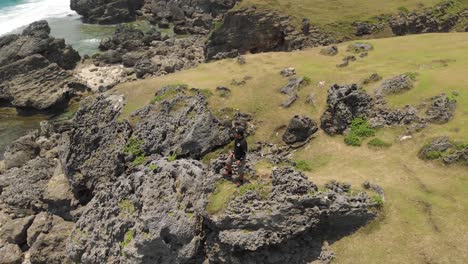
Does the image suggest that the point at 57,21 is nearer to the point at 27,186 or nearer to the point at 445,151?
the point at 27,186

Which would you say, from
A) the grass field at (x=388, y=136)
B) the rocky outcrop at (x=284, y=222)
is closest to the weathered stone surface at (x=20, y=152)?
the grass field at (x=388, y=136)

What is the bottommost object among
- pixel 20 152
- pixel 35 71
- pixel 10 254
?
pixel 20 152

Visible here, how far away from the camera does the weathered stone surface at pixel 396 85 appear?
29.0 metres

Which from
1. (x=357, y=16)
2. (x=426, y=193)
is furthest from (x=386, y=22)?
(x=426, y=193)

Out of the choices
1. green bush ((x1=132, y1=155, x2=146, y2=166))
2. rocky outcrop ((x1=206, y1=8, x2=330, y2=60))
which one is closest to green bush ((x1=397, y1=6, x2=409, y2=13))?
rocky outcrop ((x1=206, y1=8, x2=330, y2=60))

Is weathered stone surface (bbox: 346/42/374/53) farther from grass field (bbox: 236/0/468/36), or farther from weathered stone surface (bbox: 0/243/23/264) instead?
weathered stone surface (bbox: 0/243/23/264)

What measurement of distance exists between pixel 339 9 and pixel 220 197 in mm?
42781

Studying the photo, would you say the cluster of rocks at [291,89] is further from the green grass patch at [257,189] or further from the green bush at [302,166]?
the green grass patch at [257,189]

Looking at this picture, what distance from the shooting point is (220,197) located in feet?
66.7

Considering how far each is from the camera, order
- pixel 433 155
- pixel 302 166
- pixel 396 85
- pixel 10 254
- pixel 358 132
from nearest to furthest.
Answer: pixel 433 155 → pixel 302 166 → pixel 358 132 → pixel 10 254 → pixel 396 85

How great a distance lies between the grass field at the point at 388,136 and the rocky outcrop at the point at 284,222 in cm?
103

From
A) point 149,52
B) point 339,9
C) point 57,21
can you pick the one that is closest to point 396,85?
point 339,9

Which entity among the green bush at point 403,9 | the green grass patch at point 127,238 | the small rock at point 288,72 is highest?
the green bush at point 403,9

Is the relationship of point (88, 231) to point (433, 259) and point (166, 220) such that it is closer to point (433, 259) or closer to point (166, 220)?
point (166, 220)
